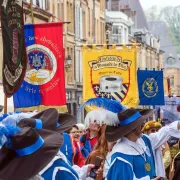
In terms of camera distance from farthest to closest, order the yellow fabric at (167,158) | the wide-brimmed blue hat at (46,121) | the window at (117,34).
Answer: the window at (117,34), the yellow fabric at (167,158), the wide-brimmed blue hat at (46,121)

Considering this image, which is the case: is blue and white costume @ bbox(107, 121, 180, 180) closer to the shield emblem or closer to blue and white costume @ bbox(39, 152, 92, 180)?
blue and white costume @ bbox(39, 152, 92, 180)

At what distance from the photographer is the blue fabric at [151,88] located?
74.0 ft

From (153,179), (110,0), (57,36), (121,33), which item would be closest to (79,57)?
(121,33)

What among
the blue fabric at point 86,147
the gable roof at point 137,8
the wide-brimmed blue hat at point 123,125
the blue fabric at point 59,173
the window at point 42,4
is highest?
the gable roof at point 137,8

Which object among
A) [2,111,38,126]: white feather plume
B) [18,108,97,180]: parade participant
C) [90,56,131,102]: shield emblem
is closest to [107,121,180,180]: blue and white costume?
[18,108,97,180]: parade participant

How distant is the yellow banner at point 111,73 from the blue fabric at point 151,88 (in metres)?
3.69

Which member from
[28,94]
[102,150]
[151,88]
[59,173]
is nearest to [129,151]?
[102,150]

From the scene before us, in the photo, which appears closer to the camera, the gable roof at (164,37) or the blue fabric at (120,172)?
the blue fabric at (120,172)

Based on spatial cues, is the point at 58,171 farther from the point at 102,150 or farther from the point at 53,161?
the point at 102,150

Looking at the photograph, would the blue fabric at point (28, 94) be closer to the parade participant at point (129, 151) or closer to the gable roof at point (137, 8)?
the parade participant at point (129, 151)

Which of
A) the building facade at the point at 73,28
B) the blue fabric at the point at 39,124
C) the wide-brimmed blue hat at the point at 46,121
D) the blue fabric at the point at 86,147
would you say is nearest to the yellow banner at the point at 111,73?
the blue fabric at the point at 86,147

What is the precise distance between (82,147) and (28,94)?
3.07 meters

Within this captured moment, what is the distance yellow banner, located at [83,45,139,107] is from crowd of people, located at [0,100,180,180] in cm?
824

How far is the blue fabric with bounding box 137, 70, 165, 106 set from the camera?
888 inches
